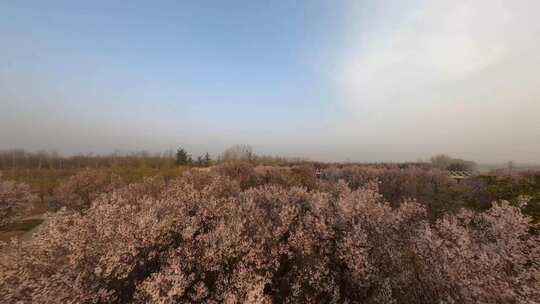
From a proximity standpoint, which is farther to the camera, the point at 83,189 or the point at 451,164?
the point at 451,164

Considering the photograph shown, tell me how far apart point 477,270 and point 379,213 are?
15.5 feet

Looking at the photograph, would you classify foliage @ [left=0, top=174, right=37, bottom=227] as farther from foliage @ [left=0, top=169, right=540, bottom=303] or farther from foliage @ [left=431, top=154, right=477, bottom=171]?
foliage @ [left=431, top=154, right=477, bottom=171]

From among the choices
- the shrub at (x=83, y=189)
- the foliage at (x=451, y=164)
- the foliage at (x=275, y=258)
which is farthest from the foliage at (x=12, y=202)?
the foliage at (x=451, y=164)

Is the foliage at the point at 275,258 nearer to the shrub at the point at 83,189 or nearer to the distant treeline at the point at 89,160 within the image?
the shrub at the point at 83,189

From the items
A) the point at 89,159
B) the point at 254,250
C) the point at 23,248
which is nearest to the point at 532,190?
the point at 254,250

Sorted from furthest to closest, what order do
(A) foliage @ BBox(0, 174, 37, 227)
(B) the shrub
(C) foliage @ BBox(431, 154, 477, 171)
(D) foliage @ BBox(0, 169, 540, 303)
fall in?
(C) foliage @ BBox(431, 154, 477, 171)
(B) the shrub
(A) foliage @ BBox(0, 174, 37, 227)
(D) foliage @ BBox(0, 169, 540, 303)

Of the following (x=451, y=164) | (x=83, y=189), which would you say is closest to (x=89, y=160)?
(x=83, y=189)

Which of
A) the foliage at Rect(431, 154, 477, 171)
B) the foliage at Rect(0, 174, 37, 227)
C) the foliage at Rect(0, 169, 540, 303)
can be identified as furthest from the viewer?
the foliage at Rect(431, 154, 477, 171)

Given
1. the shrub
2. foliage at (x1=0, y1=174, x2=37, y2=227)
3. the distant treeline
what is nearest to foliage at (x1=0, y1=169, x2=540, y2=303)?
the shrub

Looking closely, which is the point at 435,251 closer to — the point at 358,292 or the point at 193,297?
the point at 358,292

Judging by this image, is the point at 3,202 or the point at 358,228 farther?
the point at 3,202

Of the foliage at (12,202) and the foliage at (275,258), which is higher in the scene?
the foliage at (275,258)

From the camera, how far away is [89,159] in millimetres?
131500

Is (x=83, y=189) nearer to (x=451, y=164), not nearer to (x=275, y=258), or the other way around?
(x=275, y=258)
